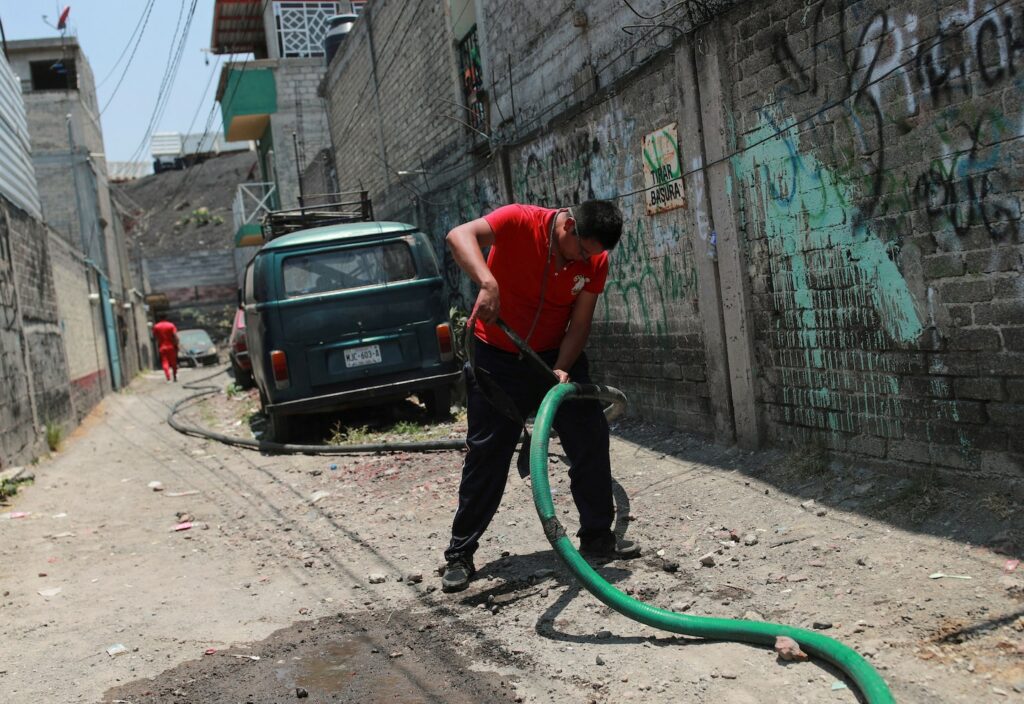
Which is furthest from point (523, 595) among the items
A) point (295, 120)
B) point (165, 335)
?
point (295, 120)

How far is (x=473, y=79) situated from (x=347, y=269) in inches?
164

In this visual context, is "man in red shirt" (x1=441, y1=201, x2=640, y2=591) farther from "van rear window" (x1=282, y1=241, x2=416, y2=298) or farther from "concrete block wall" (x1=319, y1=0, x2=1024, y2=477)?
"van rear window" (x1=282, y1=241, x2=416, y2=298)

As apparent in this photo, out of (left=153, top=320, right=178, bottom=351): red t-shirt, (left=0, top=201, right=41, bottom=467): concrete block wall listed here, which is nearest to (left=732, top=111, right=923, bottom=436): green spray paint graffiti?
(left=0, top=201, right=41, bottom=467): concrete block wall

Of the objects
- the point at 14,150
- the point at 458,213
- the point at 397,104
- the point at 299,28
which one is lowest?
the point at 458,213

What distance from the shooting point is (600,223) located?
3.90 meters

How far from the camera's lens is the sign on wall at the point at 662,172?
6.42 meters

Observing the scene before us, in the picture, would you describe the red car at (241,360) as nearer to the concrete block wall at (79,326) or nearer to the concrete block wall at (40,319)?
the concrete block wall at (79,326)

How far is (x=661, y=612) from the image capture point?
3.35m

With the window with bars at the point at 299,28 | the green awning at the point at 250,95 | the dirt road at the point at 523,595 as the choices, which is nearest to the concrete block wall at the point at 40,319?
the dirt road at the point at 523,595

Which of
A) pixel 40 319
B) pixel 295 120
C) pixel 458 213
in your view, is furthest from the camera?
pixel 295 120

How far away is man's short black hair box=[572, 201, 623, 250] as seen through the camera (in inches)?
154

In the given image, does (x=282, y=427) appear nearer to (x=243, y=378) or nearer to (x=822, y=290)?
(x=822, y=290)

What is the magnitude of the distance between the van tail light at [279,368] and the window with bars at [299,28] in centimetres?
2203

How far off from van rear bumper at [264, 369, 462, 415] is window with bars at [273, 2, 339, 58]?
22091 mm
